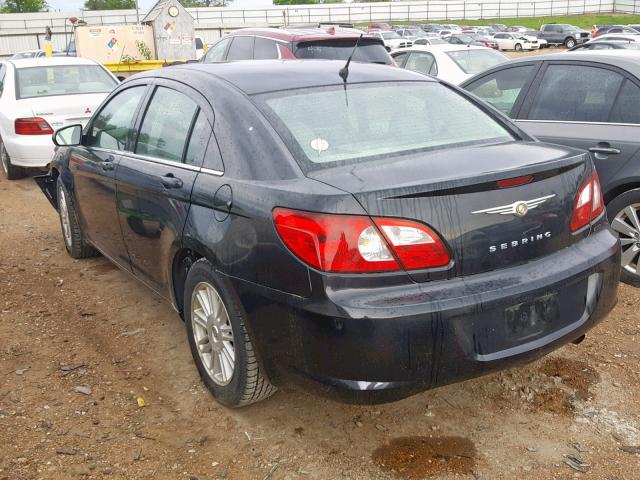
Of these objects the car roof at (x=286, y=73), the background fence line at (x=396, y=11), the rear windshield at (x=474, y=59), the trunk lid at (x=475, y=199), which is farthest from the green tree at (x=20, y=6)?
the trunk lid at (x=475, y=199)

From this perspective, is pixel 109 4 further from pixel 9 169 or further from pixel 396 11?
pixel 9 169

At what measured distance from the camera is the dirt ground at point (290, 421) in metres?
2.81

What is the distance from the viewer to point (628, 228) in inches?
184

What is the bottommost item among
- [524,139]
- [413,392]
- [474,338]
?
[413,392]

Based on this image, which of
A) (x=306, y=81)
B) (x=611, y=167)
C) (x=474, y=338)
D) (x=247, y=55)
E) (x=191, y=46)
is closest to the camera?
(x=474, y=338)

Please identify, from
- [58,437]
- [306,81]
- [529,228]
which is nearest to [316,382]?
[529,228]

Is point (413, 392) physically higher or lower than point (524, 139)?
lower

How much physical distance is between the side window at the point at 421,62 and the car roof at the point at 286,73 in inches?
274

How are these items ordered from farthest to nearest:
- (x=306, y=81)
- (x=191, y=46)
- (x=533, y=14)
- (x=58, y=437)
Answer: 1. (x=533, y=14)
2. (x=191, y=46)
3. (x=306, y=81)
4. (x=58, y=437)

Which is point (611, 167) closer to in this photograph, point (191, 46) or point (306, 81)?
point (306, 81)

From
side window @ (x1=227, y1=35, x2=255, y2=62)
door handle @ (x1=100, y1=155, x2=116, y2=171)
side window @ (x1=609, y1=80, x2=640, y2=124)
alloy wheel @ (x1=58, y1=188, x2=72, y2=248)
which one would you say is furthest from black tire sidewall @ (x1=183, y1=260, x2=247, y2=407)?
side window @ (x1=227, y1=35, x2=255, y2=62)

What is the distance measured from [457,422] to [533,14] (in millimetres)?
83171

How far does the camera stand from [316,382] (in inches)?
102

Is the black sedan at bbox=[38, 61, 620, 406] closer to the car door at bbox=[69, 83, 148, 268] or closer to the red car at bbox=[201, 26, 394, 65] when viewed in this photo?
the car door at bbox=[69, 83, 148, 268]
